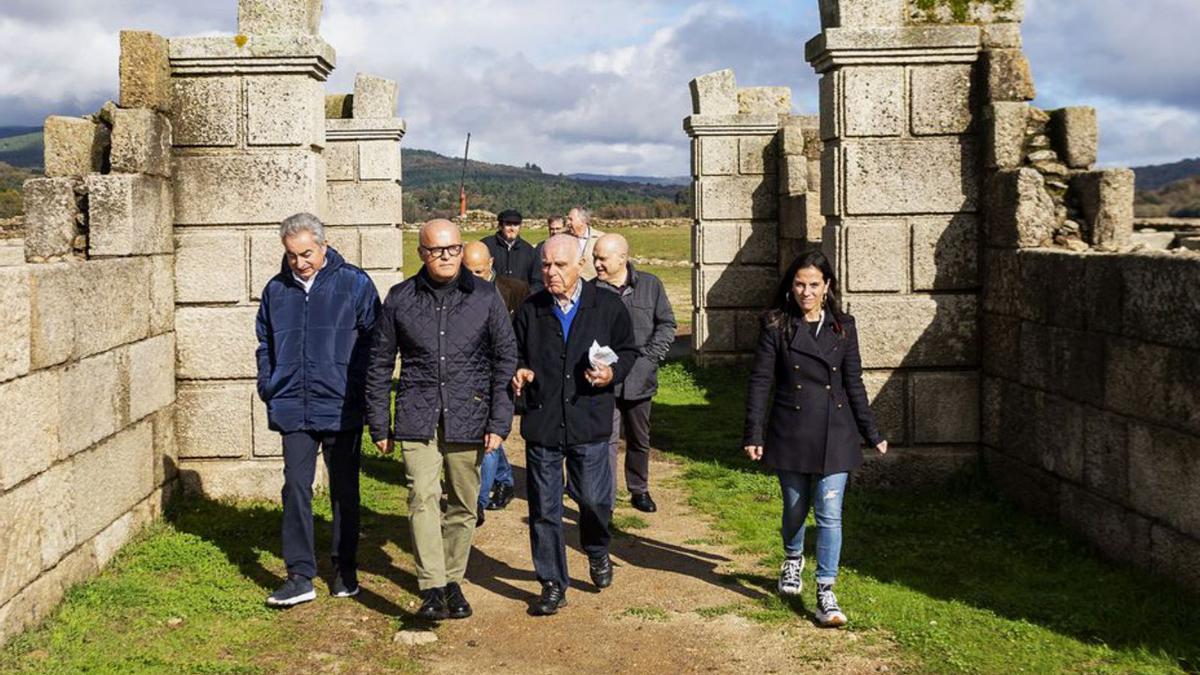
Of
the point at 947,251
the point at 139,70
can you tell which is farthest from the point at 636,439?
the point at 139,70

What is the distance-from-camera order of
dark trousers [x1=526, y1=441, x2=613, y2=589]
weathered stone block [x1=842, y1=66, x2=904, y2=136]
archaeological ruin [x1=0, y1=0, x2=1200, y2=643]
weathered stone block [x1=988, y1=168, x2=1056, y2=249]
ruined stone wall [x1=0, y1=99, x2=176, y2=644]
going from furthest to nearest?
weathered stone block [x1=842, y1=66, x2=904, y2=136], weathered stone block [x1=988, y1=168, x2=1056, y2=249], archaeological ruin [x1=0, y1=0, x2=1200, y2=643], dark trousers [x1=526, y1=441, x2=613, y2=589], ruined stone wall [x1=0, y1=99, x2=176, y2=644]

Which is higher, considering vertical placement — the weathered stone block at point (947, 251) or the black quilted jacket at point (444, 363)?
the weathered stone block at point (947, 251)

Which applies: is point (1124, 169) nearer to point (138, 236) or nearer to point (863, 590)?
point (863, 590)

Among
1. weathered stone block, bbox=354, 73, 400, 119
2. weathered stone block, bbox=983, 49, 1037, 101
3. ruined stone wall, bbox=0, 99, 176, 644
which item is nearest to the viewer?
ruined stone wall, bbox=0, 99, 176, 644

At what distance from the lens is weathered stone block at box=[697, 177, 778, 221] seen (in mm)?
15672

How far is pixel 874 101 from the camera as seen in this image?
8.61 m

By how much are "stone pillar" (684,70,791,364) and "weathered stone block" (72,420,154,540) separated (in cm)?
928

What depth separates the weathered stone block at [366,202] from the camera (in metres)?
15.2

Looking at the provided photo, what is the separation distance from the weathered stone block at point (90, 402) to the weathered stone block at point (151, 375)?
0.65ft

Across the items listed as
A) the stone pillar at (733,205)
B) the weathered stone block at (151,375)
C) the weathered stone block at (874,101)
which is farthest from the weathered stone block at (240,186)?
the stone pillar at (733,205)

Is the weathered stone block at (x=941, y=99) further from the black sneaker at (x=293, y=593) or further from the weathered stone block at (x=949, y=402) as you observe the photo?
the black sneaker at (x=293, y=593)

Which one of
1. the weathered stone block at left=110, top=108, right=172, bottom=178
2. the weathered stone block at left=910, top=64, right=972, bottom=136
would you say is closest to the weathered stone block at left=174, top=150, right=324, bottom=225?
the weathered stone block at left=110, top=108, right=172, bottom=178

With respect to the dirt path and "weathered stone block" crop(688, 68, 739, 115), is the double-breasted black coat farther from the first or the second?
"weathered stone block" crop(688, 68, 739, 115)

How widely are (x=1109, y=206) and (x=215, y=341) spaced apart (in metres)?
6.01
